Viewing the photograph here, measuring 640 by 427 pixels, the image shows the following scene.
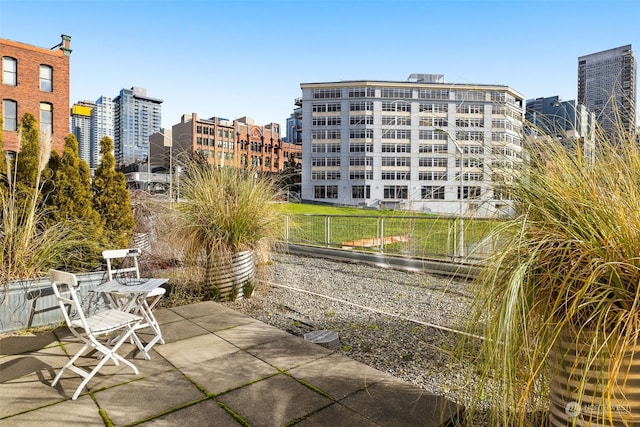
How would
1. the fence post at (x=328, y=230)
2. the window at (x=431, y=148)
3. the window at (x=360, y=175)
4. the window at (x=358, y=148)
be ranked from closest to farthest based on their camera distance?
the window at (x=431, y=148) < the fence post at (x=328, y=230) < the window at (x=358, y=148) < the window at (x=360, y=175)

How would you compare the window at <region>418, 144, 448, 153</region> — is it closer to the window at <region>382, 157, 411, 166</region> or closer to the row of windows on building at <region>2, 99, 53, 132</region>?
the row of windows on building at <region>2, 99, 53, 132</region>

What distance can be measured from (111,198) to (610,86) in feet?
22.7

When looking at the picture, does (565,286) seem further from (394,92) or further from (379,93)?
(394,92)

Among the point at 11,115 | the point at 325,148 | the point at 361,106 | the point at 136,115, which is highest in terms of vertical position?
the point at 136,115

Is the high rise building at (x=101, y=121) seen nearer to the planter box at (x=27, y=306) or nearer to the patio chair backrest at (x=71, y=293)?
the planter box at (x=27, y=306)

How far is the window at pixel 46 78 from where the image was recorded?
1243 inches

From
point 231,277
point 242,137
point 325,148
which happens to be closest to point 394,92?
point 325,148

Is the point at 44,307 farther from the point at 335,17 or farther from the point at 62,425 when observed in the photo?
the point at 335,17

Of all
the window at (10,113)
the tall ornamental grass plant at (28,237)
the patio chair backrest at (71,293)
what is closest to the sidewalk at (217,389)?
the patio chair backrest at (71,293)

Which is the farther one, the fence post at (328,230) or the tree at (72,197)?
the fence post at (328,230)

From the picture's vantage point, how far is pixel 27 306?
443 centimetres

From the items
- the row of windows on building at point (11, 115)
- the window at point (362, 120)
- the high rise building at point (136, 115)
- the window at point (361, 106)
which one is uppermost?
the high rise building at point (136, 115)

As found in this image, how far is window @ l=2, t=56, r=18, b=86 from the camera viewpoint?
29844 mm

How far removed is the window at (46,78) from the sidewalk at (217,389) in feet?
117
